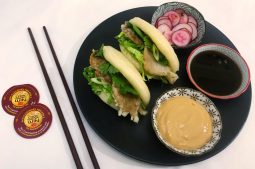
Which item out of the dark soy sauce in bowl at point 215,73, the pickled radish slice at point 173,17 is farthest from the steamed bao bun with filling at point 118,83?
the pickled radish slice at point 173,17

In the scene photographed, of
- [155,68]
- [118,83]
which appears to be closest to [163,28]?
[155,68]

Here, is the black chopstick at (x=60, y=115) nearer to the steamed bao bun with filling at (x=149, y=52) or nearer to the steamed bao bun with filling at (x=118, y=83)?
the steamed bao bun with filling at (x=118, y=83)

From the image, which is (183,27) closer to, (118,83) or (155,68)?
(155,68)

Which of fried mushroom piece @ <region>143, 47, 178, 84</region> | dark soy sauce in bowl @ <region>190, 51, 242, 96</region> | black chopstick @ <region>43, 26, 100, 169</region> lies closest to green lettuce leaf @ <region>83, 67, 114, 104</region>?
black chopstick @ <region>43, 26, 100, 169</region>

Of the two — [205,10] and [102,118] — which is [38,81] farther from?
[205,10]

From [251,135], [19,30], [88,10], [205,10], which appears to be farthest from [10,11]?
[251,135]
